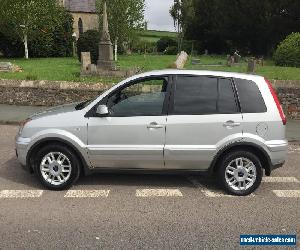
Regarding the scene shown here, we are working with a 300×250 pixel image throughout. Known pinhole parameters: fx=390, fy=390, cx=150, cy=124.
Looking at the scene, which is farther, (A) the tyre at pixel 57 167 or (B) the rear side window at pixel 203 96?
(A) the tyre at pixel 57 167

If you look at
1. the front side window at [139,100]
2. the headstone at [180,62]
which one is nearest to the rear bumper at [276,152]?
the front side window at [139,100]

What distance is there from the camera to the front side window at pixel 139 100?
5.77m

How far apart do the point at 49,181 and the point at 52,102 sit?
7.67 meters

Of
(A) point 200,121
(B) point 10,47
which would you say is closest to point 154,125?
(A) point 200,121

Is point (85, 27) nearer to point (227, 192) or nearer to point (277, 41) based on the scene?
point (277, 41)

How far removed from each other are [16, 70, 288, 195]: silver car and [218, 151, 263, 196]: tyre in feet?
0.05

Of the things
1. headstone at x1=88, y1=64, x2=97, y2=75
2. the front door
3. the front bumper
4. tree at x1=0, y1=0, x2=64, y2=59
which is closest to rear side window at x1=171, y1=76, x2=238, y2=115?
the front door

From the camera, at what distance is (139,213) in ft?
16.7

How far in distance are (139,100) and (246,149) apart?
1.75m

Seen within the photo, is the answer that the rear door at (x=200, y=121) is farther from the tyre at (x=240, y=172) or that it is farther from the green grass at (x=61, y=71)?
the green grass at (x=61, y=71)

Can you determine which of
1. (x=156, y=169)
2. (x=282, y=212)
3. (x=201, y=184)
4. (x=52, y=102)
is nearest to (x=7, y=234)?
(x=156, y=169)

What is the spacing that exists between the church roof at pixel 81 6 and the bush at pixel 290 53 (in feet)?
129

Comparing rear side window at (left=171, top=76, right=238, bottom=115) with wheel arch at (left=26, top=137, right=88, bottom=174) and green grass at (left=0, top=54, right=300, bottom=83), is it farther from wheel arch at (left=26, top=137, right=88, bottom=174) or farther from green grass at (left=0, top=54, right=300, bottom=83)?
green grass at (left=0, top=54, right=300, bottom=83)

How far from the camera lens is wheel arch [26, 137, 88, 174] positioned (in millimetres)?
5770
